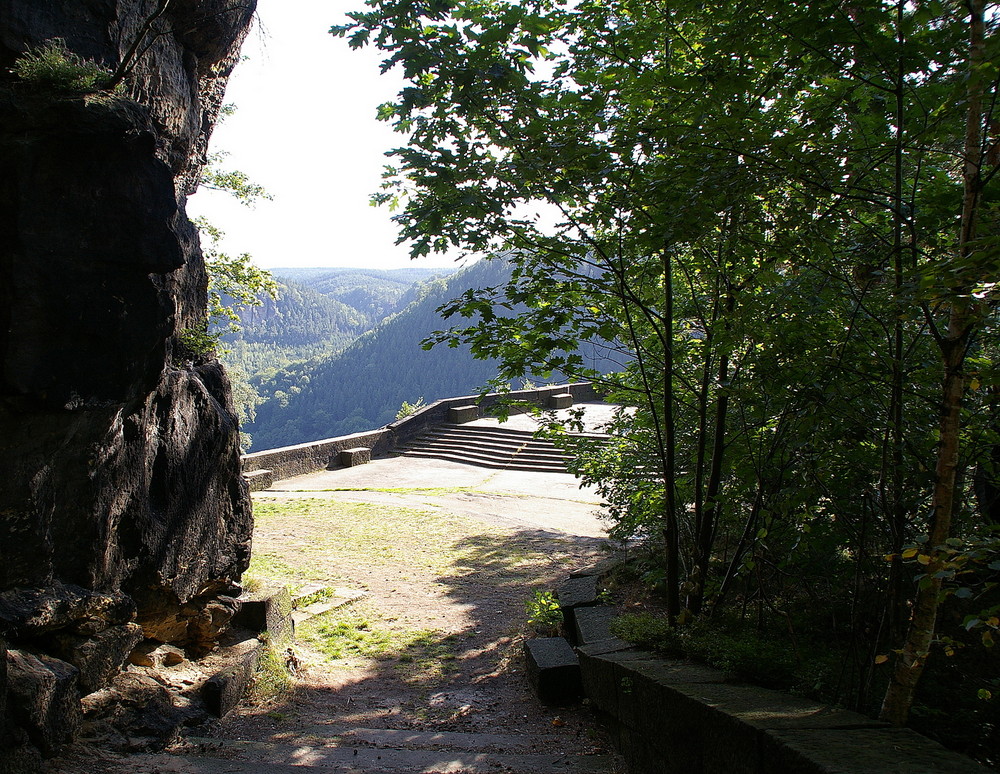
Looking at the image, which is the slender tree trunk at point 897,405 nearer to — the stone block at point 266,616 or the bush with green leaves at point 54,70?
the bush with green leaves at point 54,70

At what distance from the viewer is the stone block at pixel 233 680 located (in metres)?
4.57

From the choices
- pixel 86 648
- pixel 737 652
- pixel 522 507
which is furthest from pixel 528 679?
pixel 522 507

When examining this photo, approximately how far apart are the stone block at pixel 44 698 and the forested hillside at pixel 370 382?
319ft

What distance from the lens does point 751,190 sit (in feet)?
8.70

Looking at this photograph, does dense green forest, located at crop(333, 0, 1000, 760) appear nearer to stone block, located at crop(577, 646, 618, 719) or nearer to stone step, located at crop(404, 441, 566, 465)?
stone block, located at crop(577, 646, 618, 719)

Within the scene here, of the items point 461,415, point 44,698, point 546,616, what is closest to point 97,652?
point 44,698

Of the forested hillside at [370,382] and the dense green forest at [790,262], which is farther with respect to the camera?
the forested hillside at [370,382]

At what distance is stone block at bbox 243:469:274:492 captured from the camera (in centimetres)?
1380

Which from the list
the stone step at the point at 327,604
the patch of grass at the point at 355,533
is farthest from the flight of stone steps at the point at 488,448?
the stone step at the point at 327,604

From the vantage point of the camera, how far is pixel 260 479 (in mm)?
14008

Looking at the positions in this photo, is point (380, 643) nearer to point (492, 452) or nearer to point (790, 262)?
point (790, 262)

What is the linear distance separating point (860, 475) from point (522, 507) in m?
10.4

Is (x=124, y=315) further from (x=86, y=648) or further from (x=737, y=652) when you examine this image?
(x=737, y=652)

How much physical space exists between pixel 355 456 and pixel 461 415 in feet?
13.7
